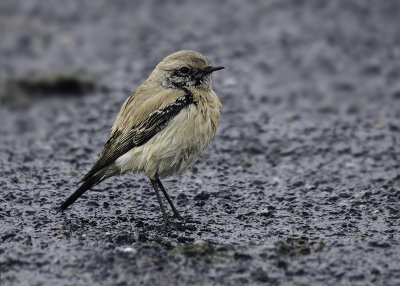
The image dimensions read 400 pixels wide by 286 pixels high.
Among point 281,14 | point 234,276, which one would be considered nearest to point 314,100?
point 281,14

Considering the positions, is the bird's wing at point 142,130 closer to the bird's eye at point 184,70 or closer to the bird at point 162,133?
the bird at point 162,133

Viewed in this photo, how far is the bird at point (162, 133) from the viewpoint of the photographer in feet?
23.6

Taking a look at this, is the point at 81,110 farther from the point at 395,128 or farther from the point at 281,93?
the point at 395,128

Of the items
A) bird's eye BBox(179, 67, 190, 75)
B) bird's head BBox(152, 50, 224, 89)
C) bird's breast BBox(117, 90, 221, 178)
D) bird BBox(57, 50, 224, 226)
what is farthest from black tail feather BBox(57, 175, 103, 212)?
bird's eye BBox(179, 67, 190, 75)

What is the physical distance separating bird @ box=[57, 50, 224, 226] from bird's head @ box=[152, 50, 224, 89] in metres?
0.01

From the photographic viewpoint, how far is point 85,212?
7.62 meters

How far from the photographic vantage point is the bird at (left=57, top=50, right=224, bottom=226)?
23.6ft

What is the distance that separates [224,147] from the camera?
32.1 ft

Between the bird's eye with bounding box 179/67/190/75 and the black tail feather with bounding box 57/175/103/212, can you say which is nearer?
the black tail feather with bounding box 57/175/103/212

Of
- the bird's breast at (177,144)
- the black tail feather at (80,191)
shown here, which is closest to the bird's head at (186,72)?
the bird's breast at (177,144)

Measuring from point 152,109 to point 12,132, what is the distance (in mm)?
4215

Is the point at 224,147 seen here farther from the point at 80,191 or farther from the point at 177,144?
the point at 80,191

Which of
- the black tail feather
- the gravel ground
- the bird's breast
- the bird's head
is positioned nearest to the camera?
the gravel ground

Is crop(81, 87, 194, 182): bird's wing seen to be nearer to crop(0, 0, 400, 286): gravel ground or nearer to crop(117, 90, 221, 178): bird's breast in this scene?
crop(117, 90, 221, 178): bird's breast
